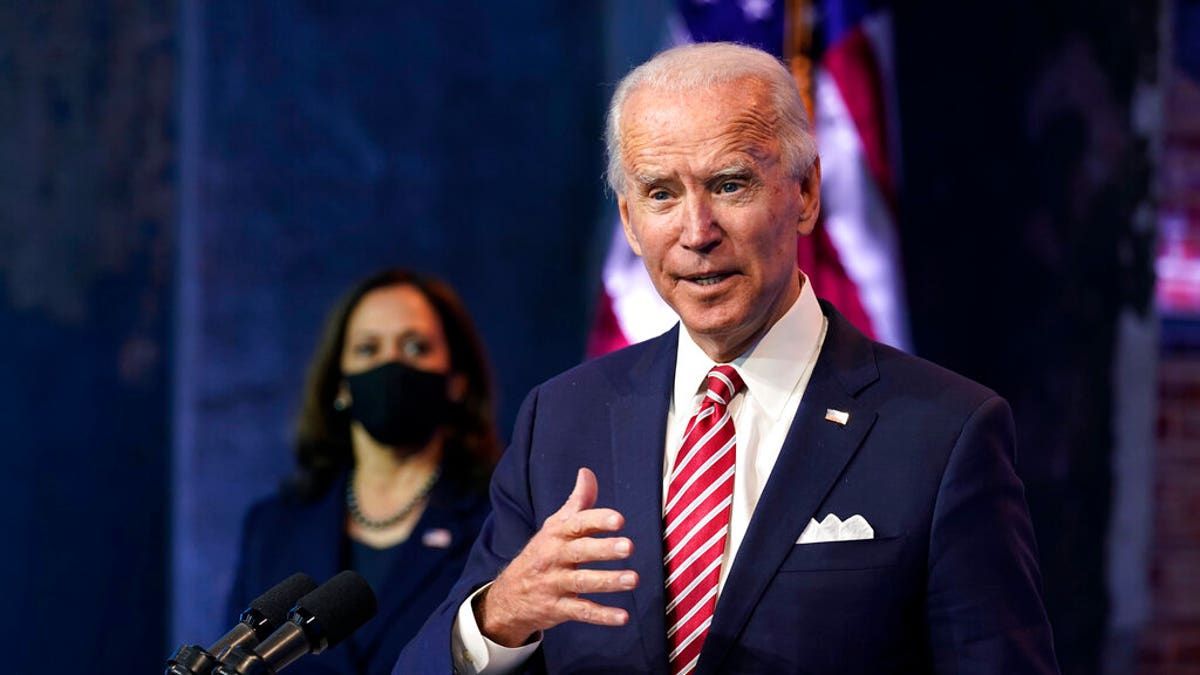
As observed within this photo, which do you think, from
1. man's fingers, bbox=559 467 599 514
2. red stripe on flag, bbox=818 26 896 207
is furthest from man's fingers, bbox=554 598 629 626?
red stripe on flag, bbox=818 26 896 207

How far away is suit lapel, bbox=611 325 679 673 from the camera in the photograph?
1681 mm

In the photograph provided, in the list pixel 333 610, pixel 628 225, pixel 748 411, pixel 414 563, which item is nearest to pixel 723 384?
pixel 748 411

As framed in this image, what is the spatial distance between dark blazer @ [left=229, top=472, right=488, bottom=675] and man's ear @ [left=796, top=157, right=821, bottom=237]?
1386 millimetres

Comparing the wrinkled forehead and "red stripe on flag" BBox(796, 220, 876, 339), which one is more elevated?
the wrinkled forehead

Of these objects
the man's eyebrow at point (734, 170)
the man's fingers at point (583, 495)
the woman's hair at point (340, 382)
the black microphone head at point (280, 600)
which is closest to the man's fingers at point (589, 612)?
the man's fingers at point (583, 495)

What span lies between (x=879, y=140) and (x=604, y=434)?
7.54 ft

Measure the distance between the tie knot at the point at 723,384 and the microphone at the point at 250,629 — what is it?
57 centimetres

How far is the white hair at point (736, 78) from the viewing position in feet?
5.77

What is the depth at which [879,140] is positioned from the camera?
153 inches

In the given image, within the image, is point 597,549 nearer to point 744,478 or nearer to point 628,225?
point 744,478

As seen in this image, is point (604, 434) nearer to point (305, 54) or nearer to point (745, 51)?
point (745, 51)

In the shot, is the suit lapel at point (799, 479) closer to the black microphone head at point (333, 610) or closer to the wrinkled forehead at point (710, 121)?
the wrinkled forehead at point (710, 121)

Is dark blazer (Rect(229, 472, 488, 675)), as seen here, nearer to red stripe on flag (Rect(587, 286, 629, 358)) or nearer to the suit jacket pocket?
red stripe on flag (Rect(587, 286, 629, 358))

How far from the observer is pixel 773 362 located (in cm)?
182
